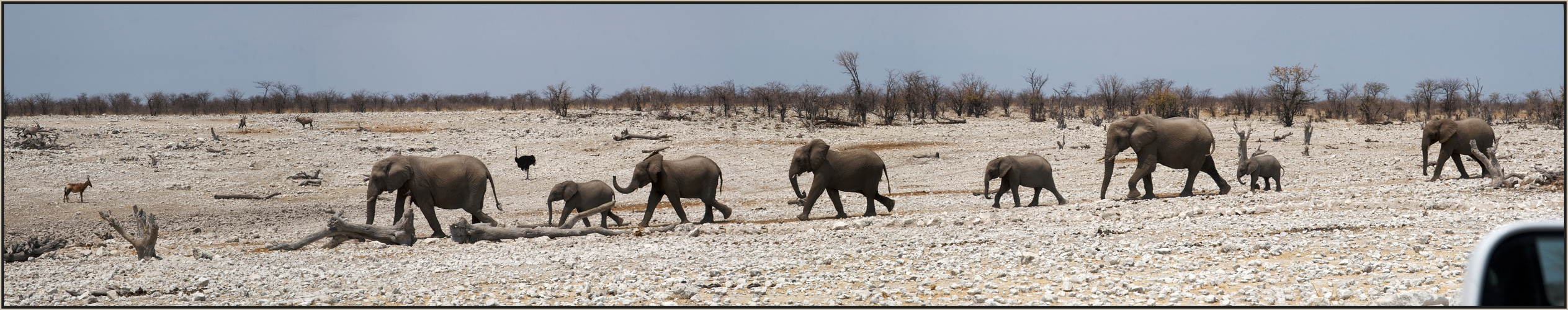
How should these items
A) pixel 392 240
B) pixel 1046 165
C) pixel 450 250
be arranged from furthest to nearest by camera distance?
1. pixel 1046 165
2. pixel 392 240
3. pixel 450 250

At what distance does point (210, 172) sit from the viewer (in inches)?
984

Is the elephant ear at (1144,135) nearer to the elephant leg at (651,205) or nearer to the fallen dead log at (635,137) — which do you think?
the elephant leg at (651,205)

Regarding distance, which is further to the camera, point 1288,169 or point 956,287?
point 1288,169

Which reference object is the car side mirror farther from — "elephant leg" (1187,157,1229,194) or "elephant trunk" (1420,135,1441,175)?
"elephant trunk" (1420,135,1441,175)

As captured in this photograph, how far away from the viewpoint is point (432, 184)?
44.7ft

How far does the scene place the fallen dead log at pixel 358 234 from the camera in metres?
10.9

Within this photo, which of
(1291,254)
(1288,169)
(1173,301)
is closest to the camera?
(1173,301)

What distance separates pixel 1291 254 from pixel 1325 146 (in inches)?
857

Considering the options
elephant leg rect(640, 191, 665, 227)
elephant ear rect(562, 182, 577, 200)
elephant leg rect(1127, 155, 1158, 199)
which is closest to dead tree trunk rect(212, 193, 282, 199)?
elephant ear rect(562, 182, 577, 200)

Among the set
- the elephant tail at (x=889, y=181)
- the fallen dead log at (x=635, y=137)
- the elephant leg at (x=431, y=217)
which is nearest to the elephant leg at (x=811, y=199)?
the elephant tail at (x=889, y=181)

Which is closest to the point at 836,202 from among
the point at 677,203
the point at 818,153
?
the point at 818,153

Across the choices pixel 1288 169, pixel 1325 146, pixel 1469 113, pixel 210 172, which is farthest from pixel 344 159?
pixel 1469 113

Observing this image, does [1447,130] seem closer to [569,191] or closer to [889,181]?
[889,181]

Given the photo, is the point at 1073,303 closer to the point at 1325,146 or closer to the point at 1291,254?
the point at 1291,254
